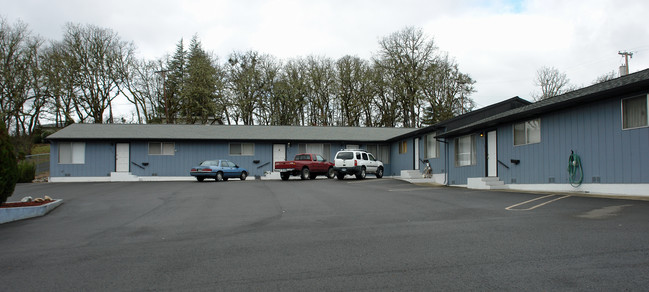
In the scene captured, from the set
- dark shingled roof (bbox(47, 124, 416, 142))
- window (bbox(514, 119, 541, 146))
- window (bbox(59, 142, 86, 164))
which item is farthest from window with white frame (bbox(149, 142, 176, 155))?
window (bbox(514, 119, 541, 146))

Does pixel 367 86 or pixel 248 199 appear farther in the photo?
pixel 367 86

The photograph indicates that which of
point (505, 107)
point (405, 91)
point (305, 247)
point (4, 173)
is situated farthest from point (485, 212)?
point (405, 91)

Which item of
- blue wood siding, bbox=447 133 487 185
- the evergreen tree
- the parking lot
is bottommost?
the parking lot

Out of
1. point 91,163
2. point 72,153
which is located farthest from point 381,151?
point 72,153

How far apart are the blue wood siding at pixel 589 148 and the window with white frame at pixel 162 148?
2203cm

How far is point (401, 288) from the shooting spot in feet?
15.0

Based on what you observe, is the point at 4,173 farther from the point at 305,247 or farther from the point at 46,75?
the point at 46,75

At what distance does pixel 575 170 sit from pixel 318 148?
2012 centimetres

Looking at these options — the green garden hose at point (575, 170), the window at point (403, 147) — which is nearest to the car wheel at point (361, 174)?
the window at point (403, 147)

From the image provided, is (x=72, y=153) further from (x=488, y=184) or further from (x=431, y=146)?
(x=488, y=184)

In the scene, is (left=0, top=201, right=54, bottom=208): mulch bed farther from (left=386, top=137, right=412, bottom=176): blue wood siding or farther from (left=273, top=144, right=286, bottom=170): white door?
(left=386, top=137, right=412, bottom=176): blue wood siding

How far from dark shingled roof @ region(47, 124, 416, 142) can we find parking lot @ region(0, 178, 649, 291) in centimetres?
1853

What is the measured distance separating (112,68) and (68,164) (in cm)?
1557

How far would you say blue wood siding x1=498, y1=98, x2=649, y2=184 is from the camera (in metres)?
11.9
